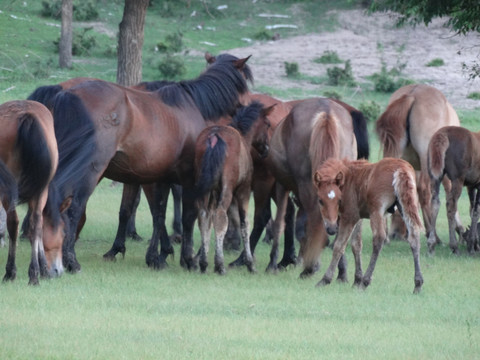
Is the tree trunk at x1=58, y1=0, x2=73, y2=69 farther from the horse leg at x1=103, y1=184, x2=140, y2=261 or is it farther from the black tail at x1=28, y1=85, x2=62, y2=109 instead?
the horse leg at x1=103, y1=184, x2=140, y2=261

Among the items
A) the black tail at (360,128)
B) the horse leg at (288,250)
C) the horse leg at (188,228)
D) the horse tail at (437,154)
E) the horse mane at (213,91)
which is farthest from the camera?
the black tail at (360,128)

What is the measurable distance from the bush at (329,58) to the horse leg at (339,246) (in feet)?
77.5

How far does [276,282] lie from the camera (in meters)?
11.4

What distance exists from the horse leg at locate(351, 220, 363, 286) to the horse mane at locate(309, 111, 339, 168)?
0.97 metres

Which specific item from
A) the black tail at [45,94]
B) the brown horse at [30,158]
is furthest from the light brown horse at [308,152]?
the brown horse at [30,158]

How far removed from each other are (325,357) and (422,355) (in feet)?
2.64

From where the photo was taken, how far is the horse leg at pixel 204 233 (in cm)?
1194

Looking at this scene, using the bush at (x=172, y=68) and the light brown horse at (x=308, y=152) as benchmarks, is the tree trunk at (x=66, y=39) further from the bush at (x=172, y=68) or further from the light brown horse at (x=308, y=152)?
the light brown horse at (x=308, y=152)

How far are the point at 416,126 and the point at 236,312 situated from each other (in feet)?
23.0

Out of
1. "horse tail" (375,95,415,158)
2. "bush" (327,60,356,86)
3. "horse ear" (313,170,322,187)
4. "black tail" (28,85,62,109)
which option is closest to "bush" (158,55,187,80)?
"bush" (327,60,356,86)

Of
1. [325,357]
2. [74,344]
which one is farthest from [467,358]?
[74,344]

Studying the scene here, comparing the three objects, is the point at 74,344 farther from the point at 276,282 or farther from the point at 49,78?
the point at 49,78

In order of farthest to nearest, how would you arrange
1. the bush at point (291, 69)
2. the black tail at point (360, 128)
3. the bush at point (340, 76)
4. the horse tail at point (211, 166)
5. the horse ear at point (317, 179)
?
the bush at point (291, 69) < the bush at point (340, 76) < the black tail at point (360, 128) < the horse tail at point (211, 166) < the horse ear at point (317, 179)

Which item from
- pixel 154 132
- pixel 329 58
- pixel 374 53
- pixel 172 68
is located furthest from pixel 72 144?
pixel 374 53
